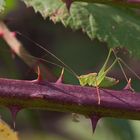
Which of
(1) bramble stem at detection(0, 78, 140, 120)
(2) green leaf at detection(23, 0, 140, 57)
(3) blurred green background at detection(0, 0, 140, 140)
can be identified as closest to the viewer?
(1) bramble stem at detection(0, 78, 140, 120)

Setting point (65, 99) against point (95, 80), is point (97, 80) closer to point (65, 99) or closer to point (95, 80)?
point (95, 80)

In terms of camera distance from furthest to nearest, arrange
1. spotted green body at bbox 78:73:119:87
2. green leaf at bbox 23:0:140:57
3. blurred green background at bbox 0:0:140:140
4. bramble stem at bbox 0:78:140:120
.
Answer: blurred green background at bbox 0:0:140:140 → green leaf at bbox 23:0:140:57 → spotted green body at bbox 78:73:119:87 → bramble stem at bbox 0:78:140:120

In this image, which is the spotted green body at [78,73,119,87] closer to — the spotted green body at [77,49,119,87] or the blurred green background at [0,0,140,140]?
the spotted green body at [77,49,119,87]

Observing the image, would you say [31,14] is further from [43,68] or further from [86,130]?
[43,68]

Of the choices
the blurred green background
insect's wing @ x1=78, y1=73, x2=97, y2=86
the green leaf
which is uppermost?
the green leaf

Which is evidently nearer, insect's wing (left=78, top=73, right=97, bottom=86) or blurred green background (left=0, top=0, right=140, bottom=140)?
insect's wing (left=78, top=73, right=97, bottom=86)

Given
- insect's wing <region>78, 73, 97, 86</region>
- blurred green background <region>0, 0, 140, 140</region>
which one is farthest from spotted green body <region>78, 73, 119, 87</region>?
blurred green background <region>0, 0, 140, 140</region>

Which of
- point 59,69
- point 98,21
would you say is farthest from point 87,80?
point 59,69

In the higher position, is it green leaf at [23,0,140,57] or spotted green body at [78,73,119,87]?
green leaf at [23,0,140,57]
